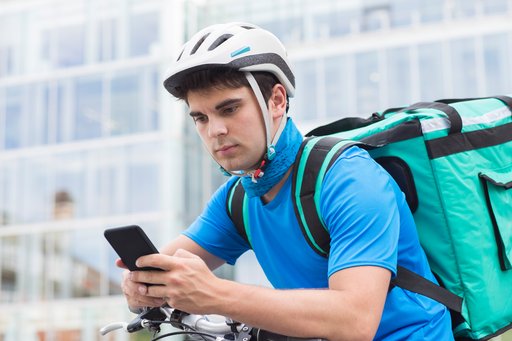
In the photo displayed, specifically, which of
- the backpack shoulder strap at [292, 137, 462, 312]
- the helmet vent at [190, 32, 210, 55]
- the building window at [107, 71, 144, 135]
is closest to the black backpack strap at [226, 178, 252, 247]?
the backpack shoulder strap at [292, 137, 462, 312]

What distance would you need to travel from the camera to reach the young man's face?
3.16 metres

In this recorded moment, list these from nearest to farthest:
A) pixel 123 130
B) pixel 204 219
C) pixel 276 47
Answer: pixel 276 47 → pixel 204 219 → pixel 123 130

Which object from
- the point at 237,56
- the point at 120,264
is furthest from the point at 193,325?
the point at 237,56

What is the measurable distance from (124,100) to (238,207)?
88.4 feet

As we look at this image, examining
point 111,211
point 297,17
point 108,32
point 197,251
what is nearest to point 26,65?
point 108,32

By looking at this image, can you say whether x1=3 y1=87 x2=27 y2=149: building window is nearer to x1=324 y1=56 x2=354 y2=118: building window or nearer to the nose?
x1=324 y1=56 x2=354 y2=118: building window

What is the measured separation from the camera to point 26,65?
31.3m

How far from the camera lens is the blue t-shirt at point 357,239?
9.44ft

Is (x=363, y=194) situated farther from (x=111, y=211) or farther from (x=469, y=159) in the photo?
(x=111, y=211)

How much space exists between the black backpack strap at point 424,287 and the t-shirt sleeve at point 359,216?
0.64 feet

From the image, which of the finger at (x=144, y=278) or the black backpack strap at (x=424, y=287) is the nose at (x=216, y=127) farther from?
the black backpack strap at (x=424, y=287)

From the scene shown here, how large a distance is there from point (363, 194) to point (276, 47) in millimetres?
756

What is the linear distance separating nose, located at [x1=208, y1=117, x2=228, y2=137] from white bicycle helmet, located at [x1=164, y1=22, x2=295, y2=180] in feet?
0.55

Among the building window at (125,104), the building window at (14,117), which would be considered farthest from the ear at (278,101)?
the building window at (14,117)
